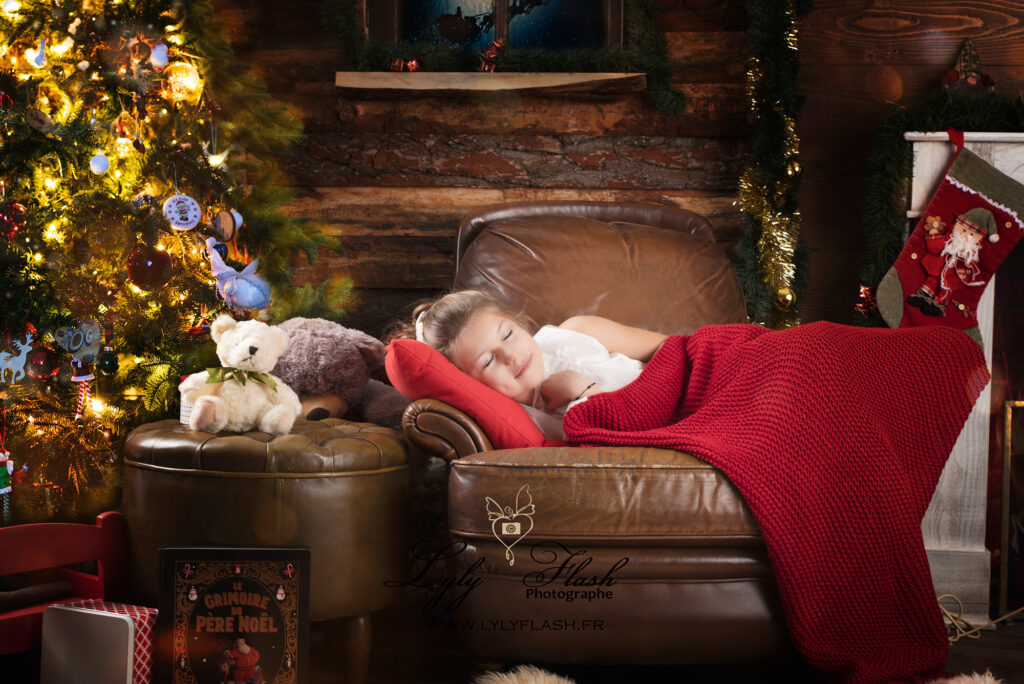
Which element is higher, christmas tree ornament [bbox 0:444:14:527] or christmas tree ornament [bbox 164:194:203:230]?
christmas tree ornament [bbox 164:194:203:230]

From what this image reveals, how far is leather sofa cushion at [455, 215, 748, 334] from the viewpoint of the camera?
2.11 meters

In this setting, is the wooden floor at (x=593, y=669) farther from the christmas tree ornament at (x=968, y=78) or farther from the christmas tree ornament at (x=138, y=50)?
the christmas tree ornament at (x=968, y=78)

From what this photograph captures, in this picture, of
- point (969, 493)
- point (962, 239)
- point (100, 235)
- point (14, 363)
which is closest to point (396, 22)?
point (100, 235)

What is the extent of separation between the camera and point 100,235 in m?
1.76

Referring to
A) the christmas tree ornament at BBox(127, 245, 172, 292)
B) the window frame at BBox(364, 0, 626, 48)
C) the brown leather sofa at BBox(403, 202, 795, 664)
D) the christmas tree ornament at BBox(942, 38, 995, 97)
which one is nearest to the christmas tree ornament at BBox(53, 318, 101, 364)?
the christmas tree ornament at BBox(127, 245, 172, 292)

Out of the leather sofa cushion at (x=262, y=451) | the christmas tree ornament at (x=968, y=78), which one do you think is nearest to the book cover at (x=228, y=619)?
the leather sofa cushion at (x=262, y=451)

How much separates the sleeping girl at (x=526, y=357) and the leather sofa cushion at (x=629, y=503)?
1.11 ft

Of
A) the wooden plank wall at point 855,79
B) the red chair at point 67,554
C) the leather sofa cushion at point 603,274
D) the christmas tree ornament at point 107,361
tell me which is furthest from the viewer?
the wooden plank wall at point 855,79

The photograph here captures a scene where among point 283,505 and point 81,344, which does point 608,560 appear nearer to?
point 283,505

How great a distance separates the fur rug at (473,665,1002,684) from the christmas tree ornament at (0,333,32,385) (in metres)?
1.20

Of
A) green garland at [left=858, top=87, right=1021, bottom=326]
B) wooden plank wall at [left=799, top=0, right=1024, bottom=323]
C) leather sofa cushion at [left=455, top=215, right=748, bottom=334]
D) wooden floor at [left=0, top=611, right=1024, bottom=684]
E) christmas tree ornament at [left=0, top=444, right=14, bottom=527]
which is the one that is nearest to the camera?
wooden floor at [left=0, top=611, right=1024, bottom=684]

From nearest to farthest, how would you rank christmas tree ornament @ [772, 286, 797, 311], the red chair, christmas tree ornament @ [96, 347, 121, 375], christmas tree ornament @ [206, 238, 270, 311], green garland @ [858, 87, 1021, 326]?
the red chair → christmas tree ornament @ [96, 347, 121, 375] → christmas tree ornament @ [206, 238, 270, 311] → green garland @ [858, 87, 1021, 326] → christmas tree ornament @ [772, 286, 797, 311]

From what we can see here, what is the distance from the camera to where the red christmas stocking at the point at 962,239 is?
1.93 m

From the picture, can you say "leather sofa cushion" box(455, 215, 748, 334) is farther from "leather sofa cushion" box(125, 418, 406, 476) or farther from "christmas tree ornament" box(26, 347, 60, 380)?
"christmas tree ornament" box(26, 347, 60, 380)
